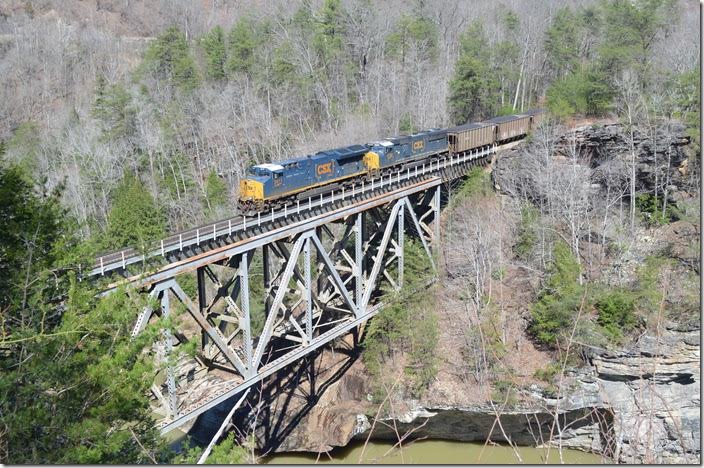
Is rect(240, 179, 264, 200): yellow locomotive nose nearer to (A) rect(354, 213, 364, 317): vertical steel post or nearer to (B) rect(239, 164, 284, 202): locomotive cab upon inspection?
(B) rect(239, 164, 284, 202): locomotive cab

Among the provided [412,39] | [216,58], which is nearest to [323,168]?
[412,39]

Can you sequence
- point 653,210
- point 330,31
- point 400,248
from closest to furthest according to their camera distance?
point 400,248
point 653,210
point 330,31

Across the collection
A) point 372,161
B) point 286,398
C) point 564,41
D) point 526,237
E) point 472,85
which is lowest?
point 286,398

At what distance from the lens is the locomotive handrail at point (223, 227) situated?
57.6 ft

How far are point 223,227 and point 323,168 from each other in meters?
8.09

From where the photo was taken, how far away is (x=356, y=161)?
99.6 feet

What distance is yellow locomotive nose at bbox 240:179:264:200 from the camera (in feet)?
81.3

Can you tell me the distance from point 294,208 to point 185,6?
77446mm

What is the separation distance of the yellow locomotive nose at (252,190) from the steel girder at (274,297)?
7.35 ft

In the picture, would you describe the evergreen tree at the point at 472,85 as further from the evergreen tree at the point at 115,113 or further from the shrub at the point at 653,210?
the evergreen tree at the point at 115,113

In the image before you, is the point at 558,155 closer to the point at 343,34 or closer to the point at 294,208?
the point at 294,208

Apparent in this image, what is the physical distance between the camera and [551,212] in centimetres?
3022

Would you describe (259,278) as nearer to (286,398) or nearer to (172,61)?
(286,398)

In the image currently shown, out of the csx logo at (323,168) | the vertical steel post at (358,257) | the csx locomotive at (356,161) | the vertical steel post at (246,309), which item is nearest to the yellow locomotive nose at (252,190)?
the csx locomotive at (356,161)
